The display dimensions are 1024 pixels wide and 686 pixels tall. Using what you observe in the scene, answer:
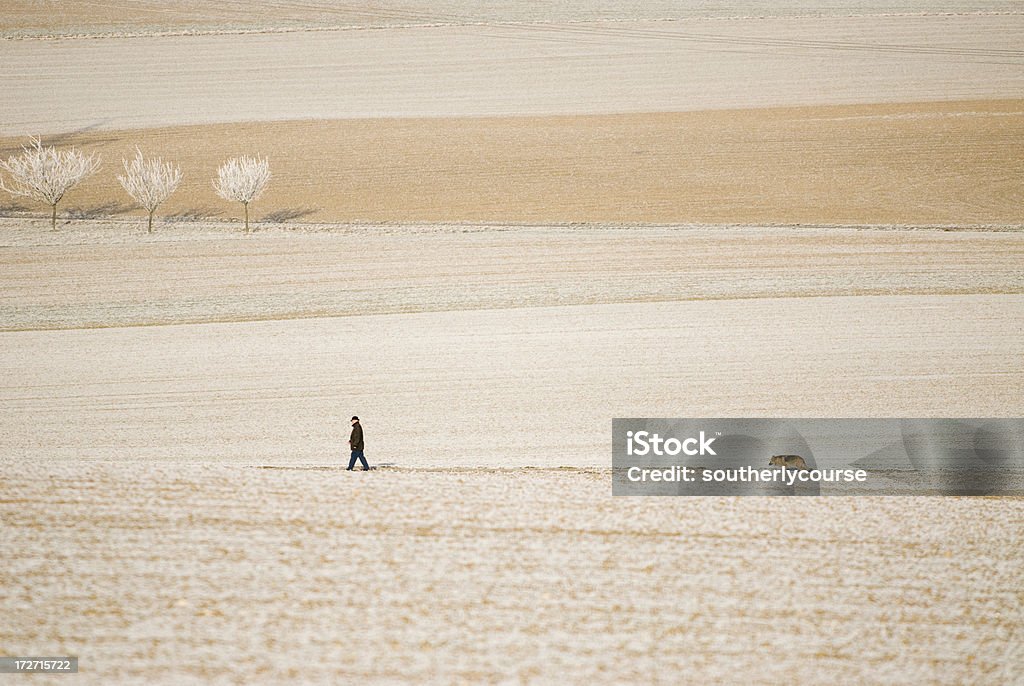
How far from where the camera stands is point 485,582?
25.9 feet

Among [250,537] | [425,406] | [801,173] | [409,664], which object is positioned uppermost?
[801,173]

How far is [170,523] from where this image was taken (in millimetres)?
8570

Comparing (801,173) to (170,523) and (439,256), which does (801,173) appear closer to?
(439,256)

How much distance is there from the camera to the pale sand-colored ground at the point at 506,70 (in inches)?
1818

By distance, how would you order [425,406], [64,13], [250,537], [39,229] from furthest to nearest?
[64,13] → [39,229] → [425,406] → [250,537]

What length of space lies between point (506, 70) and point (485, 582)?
48.1 m

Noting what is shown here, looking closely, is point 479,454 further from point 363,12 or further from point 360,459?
point 363,12

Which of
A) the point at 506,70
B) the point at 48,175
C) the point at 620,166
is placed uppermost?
the point at 506,70

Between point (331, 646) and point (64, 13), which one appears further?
point (64, 13)

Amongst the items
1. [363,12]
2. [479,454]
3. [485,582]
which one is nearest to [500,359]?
[479,454]

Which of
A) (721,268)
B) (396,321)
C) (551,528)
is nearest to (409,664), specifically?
(551,528)

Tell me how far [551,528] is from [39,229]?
3164 centimetres

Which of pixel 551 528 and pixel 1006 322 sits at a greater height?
pixel 1006 322

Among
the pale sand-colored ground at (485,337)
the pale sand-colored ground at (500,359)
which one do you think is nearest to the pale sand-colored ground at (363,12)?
the pale sand-colored ground at (500,359)
